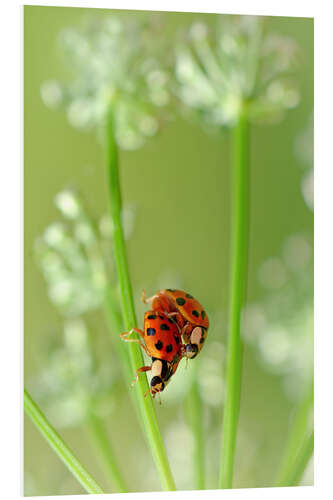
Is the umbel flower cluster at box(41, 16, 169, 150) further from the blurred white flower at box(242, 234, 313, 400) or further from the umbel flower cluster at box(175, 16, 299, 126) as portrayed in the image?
the blurred white flower at box(242, 234, 313, 400)

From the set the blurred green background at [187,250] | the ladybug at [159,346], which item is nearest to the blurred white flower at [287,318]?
the blurred green background at [187,250]

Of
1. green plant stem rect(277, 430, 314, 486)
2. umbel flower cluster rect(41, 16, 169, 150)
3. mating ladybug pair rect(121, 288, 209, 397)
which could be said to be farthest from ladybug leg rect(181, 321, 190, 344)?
umbel flower cluster rect(41, 16, 169, 150)

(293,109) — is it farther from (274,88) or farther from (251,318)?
(251,318)

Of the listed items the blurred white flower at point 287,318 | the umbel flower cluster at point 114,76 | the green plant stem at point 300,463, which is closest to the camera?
the green plant stem at point 300,463

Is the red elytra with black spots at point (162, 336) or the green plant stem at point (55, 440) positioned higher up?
the red elytra with black spots at point (162, 336)

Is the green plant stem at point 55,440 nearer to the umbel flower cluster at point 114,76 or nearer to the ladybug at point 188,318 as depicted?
the ladybug at point 188,318
